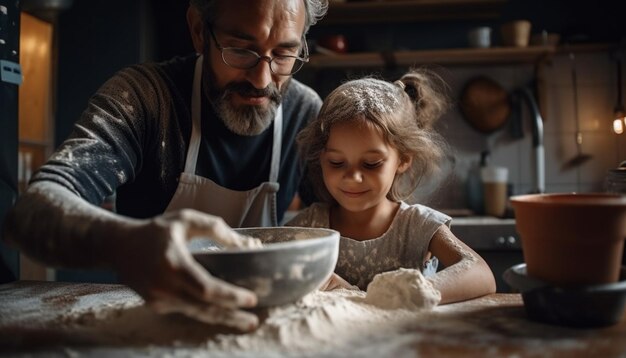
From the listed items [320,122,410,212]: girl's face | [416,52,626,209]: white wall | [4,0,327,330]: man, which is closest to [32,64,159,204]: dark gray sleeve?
[4,0,327,330]: man

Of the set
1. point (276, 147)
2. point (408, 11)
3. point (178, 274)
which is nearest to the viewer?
point (178, 274)

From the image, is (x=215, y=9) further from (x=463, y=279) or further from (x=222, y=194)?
(x=463, y=279)

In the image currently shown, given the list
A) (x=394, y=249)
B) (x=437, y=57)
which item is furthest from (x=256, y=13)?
(x=437, y=57)

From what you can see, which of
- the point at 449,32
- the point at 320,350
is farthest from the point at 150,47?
the point at 320,350

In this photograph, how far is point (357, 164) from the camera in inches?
51.7

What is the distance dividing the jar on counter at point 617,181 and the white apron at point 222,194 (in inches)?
33.8

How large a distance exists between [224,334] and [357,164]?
66 centimetres

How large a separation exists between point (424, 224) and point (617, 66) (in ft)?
7.53

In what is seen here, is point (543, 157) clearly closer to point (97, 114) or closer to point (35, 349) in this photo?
point (97, 114)

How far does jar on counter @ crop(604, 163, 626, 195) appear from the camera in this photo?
1.01 m

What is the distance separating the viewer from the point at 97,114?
1.24m

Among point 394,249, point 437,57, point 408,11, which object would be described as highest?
point 408,11

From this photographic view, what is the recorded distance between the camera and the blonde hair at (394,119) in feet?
4.42

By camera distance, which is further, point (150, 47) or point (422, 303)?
point (150, 47)
